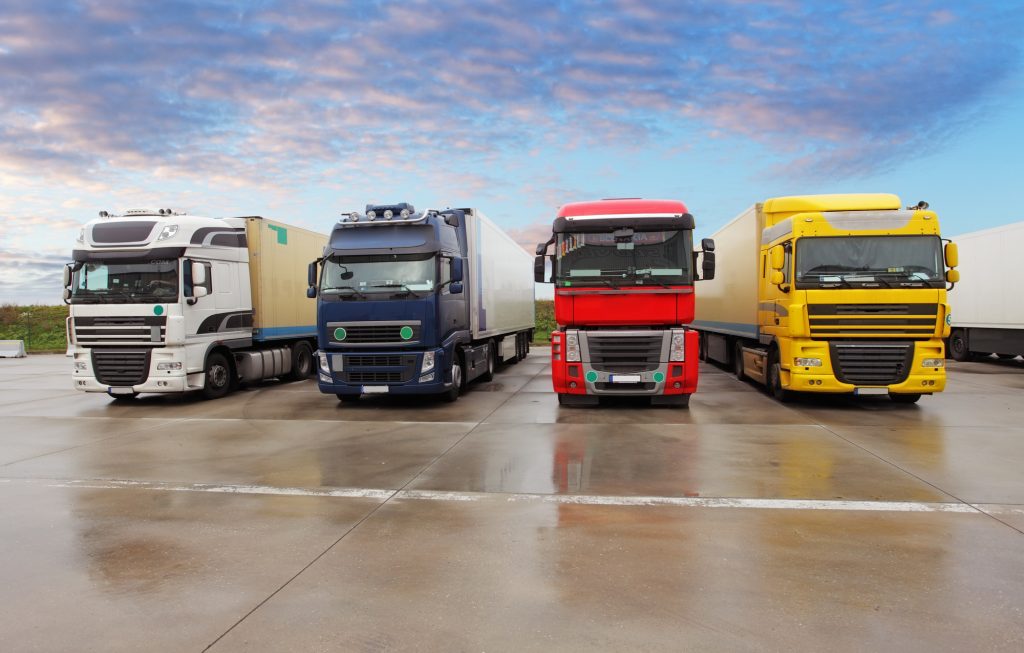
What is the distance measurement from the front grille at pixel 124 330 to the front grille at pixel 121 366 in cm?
17

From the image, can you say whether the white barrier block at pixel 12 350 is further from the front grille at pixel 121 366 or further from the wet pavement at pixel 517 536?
the wet pavement at pixel 517 536

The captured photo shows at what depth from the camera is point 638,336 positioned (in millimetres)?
10320

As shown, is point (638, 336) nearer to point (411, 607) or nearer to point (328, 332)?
point (328, 332)

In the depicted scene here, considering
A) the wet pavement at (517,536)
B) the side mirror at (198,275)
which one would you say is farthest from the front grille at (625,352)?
the side mirror at (198,275)

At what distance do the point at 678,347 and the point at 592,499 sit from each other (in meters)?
5.10

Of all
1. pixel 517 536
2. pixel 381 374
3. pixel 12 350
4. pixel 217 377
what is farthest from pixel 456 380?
pixel 12 350

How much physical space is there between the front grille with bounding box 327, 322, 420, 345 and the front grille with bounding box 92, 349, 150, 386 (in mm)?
3632

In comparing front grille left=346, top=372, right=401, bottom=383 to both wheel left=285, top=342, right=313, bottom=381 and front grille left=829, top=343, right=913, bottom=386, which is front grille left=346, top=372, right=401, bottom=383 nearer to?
wheel left=285, top=342, right=313, bottom=381

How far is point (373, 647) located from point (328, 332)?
8316 mm

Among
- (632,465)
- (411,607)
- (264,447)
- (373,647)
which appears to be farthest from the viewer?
(264,447)

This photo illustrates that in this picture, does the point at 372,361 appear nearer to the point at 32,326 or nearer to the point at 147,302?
the point at 147,302

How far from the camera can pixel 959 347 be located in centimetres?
2075

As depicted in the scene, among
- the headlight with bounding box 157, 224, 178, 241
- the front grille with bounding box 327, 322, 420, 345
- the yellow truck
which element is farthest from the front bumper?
the yellow truck

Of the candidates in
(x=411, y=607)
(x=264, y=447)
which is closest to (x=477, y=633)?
(x=411, y=607)
